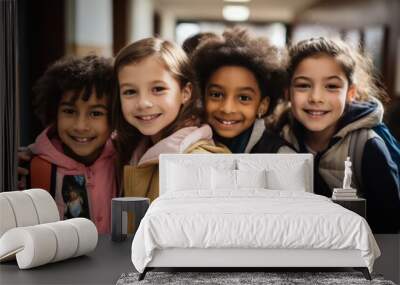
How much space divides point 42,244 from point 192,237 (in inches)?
47.8

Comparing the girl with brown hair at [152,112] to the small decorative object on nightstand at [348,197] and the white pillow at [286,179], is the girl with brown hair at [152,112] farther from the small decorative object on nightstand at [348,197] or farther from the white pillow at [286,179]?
the small decorative object on nightstand at [348,197]

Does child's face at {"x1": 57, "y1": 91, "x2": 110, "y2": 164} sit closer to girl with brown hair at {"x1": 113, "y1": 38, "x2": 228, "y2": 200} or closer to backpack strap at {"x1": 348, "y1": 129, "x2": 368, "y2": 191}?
girl with brown hair at {"x1": 113, "y1": 38, "x2": 228, "y2": 200}

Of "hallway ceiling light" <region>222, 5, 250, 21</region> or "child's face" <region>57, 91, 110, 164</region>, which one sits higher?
"hallway ceiling light" <region>222, 5, 250, 21</region>

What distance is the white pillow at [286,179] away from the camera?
679 cm

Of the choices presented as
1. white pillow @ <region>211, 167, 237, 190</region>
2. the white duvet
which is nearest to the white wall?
white pillow @ <region>211, 167, 237, 190</region>

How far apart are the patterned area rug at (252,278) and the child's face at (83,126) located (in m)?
2.23

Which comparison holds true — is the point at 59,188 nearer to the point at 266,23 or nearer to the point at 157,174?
the point at 157,174

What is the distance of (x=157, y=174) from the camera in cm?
742

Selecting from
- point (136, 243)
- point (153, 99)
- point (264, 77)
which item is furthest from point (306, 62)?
point (136, 243)

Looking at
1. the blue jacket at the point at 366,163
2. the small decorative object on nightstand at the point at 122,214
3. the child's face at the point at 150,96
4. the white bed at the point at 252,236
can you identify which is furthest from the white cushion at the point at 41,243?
the blue jacket at the point at 366,163

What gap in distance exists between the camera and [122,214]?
22.7 feet

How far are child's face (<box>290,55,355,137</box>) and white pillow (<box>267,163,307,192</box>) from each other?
0.70m

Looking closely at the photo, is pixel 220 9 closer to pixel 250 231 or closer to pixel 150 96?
pixel 150 96

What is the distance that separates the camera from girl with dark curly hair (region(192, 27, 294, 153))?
23.9 feet
